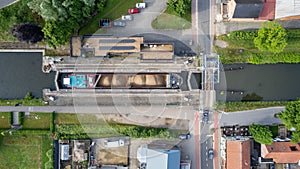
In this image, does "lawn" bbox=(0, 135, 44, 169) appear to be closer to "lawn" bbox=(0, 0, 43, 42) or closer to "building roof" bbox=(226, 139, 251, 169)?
"lawn" bbox=(0, 0, 43, 42)

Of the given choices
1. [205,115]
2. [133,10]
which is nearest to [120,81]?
[133,10]

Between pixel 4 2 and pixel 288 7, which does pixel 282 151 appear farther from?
pixel 4 2

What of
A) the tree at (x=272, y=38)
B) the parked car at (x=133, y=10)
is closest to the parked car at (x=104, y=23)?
the parked car at (x=133, y=10)

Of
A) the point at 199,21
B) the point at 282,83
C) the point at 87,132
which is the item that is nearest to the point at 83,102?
the point at 87,132

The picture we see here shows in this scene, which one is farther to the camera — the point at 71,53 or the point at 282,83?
the point at 282,83

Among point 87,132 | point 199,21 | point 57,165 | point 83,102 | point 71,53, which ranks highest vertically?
point 199,21

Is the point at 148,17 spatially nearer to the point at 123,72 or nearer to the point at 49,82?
the point at 123,72
